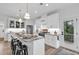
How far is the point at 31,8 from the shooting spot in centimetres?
255

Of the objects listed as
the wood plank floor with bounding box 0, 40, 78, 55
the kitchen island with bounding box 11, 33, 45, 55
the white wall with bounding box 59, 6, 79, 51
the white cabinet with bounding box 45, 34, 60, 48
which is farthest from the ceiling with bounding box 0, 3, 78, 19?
the wood plank floor with bounding box 0, 40, 78, 55

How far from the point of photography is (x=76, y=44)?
8.20 ft

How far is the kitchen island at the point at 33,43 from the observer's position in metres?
2.57

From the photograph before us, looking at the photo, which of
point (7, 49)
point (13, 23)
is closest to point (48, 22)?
point (13, 23)

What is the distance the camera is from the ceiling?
2.51 metres

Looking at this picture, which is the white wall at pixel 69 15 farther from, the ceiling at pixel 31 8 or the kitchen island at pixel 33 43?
the kitchen island at pixel 33 43

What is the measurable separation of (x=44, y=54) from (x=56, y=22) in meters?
0.88

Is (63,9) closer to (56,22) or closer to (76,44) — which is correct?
(56,22)

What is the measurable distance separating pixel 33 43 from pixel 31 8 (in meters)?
0.90

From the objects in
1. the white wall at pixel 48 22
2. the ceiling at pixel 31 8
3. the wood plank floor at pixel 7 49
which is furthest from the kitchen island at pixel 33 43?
the ceiling at pixel 31 8

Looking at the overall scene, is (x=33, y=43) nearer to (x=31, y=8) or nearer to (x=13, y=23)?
(x=13, y=23)

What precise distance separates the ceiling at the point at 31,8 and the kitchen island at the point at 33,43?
1.70ft

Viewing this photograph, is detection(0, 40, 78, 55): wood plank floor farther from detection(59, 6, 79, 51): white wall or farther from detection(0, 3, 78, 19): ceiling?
detection(0, 3, 78, 19): ceiling
